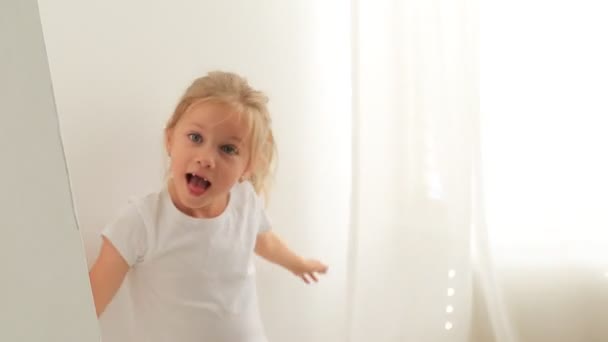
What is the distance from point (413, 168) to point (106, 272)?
403mm

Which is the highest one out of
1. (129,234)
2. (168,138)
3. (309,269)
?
(168,138)

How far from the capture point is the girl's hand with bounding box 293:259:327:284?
92cm

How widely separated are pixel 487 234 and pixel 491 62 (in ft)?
0.79

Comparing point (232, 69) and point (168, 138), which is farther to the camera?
point (232, 69)

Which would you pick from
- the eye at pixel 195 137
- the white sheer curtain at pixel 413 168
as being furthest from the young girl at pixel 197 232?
the white sheer curtain at pixel 413 168

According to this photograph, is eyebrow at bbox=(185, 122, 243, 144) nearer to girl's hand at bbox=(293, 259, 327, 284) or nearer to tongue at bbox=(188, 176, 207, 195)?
tongue at bbox=(188, 176, 207, 195)

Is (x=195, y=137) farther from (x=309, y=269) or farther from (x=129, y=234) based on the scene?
(x=309, y=269)

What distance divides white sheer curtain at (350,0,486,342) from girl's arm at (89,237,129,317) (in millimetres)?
302

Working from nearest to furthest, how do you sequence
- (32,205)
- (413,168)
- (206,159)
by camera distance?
1. (32,205)
2. (206,159)
3. (413,168)

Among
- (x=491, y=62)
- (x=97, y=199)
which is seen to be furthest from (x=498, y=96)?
(x=97, y=199)

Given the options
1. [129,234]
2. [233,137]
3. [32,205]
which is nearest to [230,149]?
[233,137]

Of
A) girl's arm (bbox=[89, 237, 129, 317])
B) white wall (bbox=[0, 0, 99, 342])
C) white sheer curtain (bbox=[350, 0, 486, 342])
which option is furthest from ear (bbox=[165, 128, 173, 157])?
white wall (bbox=[0, 0, 99, 342])

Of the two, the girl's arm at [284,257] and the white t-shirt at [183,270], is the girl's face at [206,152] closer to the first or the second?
A: the white t-shirt at [183,270]

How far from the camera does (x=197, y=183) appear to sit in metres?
0.77
